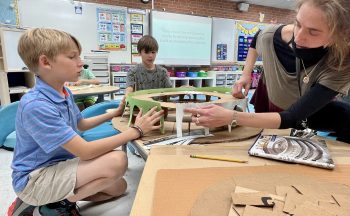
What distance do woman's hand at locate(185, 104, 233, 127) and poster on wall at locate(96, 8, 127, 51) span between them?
193 inches

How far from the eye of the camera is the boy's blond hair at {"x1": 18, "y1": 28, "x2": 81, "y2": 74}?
103 centimetres

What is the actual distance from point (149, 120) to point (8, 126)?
7.52 ft

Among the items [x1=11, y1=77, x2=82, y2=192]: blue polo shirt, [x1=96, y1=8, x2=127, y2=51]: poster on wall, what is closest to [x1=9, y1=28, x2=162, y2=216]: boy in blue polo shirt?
[x1=11, y1=77, x2=82, y2=192]: blue polo shirt

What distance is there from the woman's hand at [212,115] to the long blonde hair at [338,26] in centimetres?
46

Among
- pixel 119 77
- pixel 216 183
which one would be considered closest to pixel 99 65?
pixel 119 77

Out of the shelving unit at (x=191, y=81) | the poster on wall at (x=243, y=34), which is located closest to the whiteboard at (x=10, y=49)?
the shelving unit at (x=191, y=81)

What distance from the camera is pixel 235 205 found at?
19.7 inches

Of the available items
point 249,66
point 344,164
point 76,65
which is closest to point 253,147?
point 344,164

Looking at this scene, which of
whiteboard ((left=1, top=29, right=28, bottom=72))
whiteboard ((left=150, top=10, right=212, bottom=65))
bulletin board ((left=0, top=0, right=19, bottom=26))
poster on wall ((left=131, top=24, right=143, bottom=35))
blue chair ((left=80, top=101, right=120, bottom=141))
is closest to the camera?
blue chair ((left=80, top=101, right=120, bottom=141))

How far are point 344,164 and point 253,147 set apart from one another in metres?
0.28

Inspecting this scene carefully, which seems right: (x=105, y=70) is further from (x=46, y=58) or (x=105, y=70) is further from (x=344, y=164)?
(x=344, y=164)

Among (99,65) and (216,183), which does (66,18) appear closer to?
(99,65)

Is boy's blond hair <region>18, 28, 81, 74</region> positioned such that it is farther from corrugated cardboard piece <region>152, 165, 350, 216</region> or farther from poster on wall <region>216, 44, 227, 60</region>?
poster on wall <region>216, 44, 227, 60</region>

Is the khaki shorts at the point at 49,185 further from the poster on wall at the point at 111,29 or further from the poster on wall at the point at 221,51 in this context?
the poster on wall at the point at 221,51
